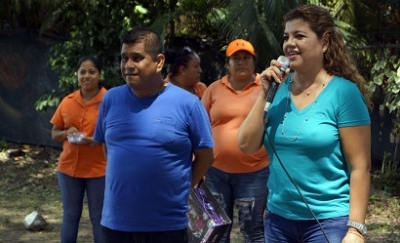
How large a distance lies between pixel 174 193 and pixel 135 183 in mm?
208

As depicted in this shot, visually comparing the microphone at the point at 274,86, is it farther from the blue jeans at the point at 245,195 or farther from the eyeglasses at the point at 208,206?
the blue jeans at the point at 245,195

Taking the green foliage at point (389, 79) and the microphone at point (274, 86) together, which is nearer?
the microphone at point (274, 86)

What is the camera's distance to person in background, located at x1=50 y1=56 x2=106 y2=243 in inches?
252

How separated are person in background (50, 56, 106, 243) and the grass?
5.28ft

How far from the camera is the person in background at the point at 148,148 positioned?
13.5ft

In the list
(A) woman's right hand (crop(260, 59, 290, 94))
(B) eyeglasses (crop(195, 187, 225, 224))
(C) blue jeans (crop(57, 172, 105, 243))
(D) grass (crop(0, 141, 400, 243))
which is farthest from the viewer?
(D) grass (crop(0, 141, 400, 243))

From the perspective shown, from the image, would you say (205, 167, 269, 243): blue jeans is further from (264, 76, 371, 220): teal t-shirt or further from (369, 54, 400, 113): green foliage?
(369, 54, 400, 113): green foliage

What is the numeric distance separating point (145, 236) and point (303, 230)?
856 millimetres

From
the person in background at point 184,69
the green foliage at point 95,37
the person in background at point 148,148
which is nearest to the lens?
the person in background at point 148,148

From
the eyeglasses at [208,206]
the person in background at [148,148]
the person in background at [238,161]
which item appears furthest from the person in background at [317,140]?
the person in background at [238,161]

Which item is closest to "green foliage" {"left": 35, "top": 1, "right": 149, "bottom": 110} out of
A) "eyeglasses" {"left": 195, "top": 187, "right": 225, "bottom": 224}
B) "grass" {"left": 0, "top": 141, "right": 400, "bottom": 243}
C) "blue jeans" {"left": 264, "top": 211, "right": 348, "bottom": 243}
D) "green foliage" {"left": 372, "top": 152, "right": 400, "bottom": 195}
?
"grass" {"left": 0, "top": 141, "right": 400, "bottom": 243}

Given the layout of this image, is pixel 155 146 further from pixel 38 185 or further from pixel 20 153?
pixel 20 153

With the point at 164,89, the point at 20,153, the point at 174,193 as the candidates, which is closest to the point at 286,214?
the point at 174,193

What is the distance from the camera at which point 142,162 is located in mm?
4105
